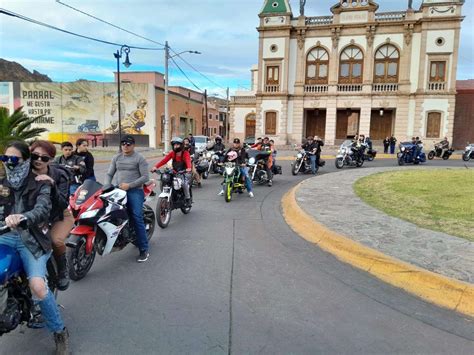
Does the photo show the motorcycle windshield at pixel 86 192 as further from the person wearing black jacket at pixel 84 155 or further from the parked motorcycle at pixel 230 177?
the parked motorcycle at pixel 230 177

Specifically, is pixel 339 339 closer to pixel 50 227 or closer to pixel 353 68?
pixel 50 227

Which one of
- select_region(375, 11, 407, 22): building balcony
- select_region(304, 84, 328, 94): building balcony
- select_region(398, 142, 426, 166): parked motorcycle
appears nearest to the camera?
select_region(398, 142, 426, 166): parked motorcycle

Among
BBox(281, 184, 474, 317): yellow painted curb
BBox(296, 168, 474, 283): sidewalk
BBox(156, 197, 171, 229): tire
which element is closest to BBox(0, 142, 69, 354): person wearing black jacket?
BBox(281, 184, 474, 317): yellow painted curb

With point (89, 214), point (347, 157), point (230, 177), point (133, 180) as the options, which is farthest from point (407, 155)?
point (89, 214)

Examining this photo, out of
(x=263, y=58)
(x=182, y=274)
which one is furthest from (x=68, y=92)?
(x=182, y=274)

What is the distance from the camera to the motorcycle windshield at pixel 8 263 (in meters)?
2.55

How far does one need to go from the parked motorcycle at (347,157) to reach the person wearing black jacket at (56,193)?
54.6 feet

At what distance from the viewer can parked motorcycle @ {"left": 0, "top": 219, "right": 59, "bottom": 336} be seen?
257 centimetres

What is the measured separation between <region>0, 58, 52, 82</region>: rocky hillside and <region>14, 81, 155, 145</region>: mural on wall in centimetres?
3855

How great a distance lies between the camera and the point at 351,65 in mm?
36312

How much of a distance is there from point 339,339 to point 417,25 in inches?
1490

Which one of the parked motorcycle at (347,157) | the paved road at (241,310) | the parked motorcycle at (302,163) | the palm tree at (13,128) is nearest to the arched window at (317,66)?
the parked motorcycle at (347,157)

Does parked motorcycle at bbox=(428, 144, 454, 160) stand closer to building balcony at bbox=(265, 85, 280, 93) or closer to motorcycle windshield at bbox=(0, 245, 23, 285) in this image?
building balcony at bbox=(265, 85, 280, 93)

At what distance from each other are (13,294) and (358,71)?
1487 inches
